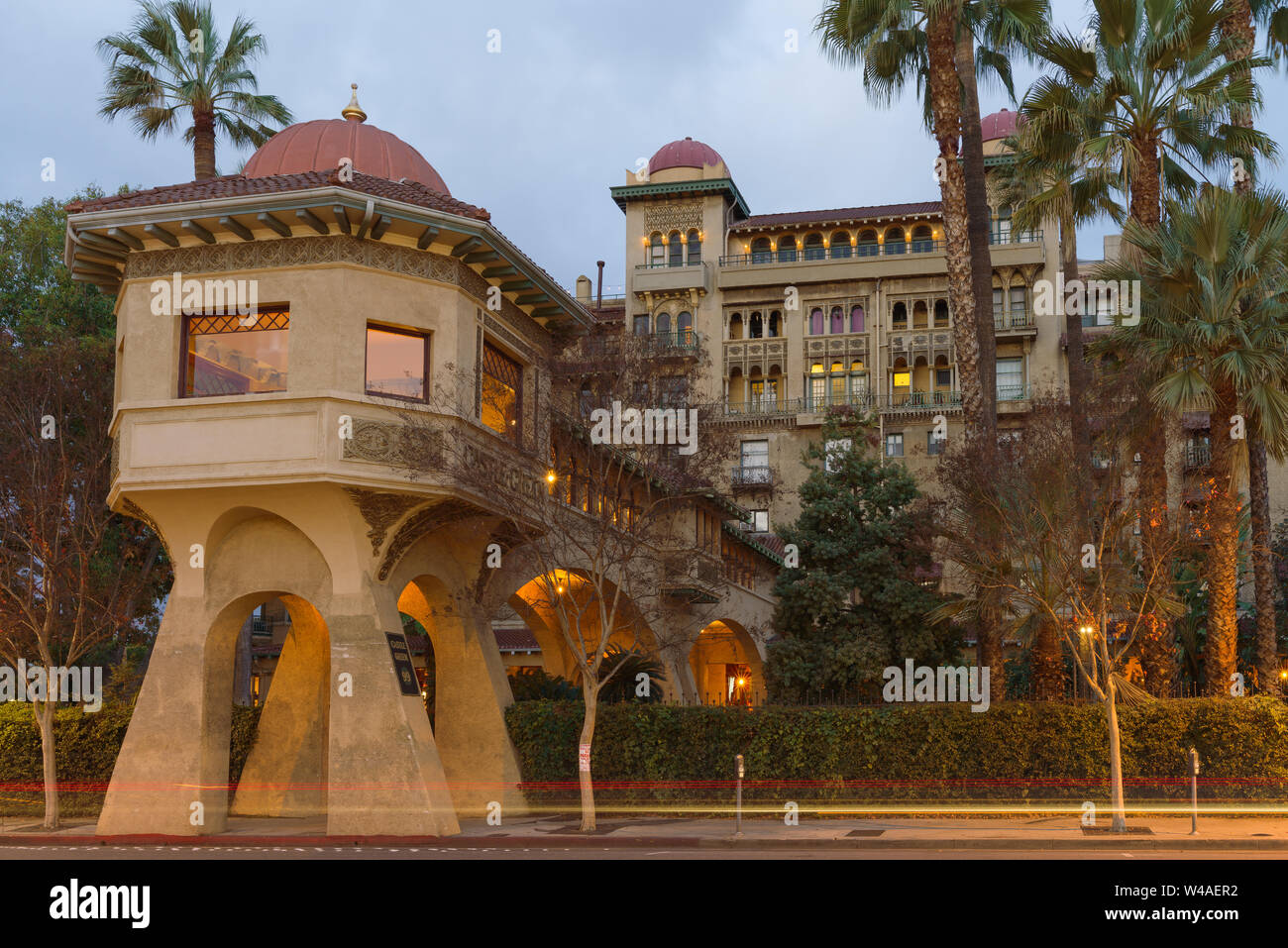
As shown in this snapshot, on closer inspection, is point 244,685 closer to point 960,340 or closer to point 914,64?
point 960,340

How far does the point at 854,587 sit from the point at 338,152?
16828mm

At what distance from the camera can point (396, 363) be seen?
21.7m

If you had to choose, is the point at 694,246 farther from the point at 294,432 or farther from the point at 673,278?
the point at 294,432

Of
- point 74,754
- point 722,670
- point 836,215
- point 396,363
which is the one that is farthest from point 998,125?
point 74,754

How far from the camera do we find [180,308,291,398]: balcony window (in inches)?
847

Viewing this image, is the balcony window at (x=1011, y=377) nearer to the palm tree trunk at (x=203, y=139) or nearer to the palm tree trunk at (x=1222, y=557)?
the palm tree trunk at (x=1222, y=557)

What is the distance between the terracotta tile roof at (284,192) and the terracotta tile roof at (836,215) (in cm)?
4434

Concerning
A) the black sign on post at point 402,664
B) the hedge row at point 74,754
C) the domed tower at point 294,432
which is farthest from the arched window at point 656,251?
the black sign on post at point 402,664

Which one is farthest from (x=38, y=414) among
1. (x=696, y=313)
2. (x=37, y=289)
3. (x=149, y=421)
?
(x=696, y=313)

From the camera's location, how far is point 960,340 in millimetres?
26812

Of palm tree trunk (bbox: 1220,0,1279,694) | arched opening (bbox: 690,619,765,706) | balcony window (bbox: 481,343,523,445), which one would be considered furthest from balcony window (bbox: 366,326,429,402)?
arched opening (bbox: 690,619,765,706)

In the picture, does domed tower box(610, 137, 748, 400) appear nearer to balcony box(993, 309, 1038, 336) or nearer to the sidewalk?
balcony box(993, 309, 1038, 336)

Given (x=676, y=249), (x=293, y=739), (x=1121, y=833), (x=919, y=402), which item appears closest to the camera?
(x=1121, y=833)

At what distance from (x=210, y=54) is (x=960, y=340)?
65.6 ft
